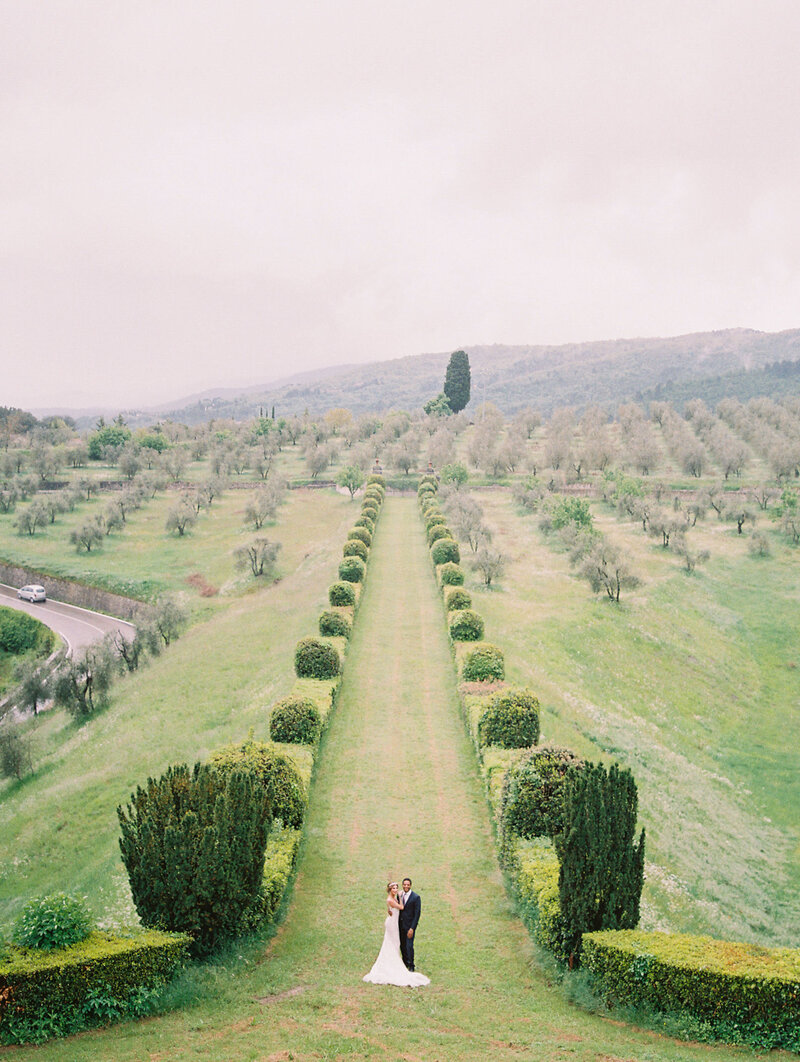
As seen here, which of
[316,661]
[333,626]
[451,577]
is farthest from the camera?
[451,577]

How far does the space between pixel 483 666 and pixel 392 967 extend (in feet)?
49.4

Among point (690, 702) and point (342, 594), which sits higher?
point (342, 594)

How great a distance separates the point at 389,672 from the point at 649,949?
1966 cm

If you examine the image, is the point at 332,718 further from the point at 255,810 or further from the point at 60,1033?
the point at 60,1033

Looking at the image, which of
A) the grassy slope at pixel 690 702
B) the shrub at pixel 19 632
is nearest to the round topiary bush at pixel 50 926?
the grassy slope at pixel 690 702

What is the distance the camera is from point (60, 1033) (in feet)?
31.4

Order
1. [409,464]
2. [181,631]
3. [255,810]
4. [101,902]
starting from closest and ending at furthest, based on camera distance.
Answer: [255,810]
[101,902]
[181,631]
[409,464]

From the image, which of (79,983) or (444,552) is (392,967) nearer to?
(79,983)

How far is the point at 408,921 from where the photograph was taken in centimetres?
1223

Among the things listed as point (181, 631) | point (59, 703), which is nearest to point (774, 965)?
point (59, 703)

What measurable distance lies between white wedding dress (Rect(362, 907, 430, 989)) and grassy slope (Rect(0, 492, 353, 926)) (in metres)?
6.30

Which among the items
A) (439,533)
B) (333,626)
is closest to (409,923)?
(333,626)

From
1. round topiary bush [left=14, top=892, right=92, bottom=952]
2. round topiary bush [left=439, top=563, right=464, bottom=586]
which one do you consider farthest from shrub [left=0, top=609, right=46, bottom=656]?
round topiary bush [left=14, top=892, right=92, bottom=952]

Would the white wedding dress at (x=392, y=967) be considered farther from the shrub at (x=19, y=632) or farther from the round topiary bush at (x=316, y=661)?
the shrub at (x=19, y=632)
